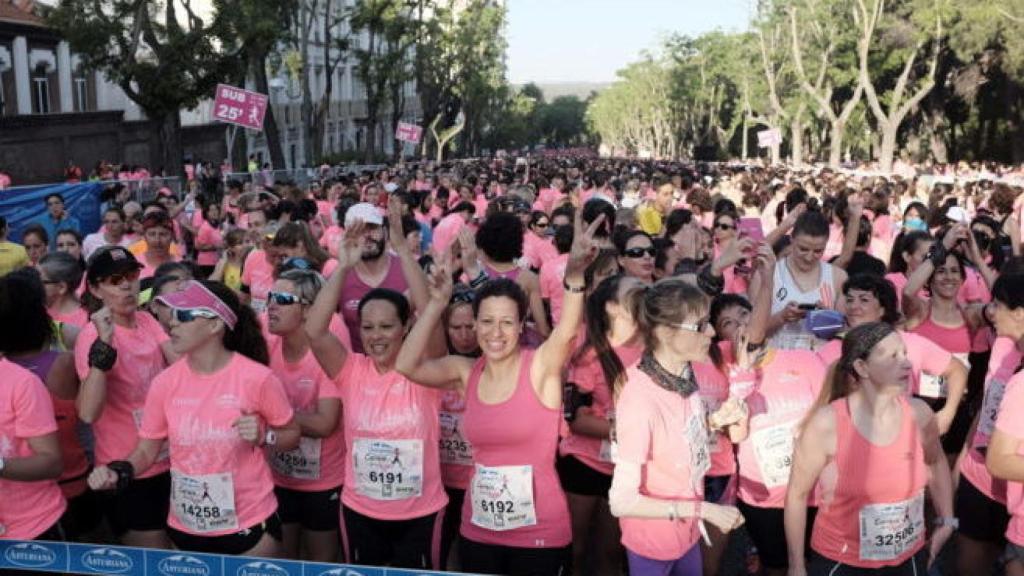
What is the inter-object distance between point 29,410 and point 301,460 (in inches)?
48.7

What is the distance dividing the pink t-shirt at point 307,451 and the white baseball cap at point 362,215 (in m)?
0.68

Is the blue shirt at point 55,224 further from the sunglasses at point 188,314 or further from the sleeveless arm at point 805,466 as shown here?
the sleeveless arm at point 805,466

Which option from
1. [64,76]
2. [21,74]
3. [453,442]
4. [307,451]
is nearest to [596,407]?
[453,442]

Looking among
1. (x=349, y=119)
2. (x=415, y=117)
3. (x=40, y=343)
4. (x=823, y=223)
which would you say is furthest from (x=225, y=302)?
(x=415, y=117)

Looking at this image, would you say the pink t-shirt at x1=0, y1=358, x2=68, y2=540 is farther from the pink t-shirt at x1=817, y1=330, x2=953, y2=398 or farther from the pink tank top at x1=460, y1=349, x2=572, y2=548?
the pink t-shirt at x1=817, y1=330, x2=953, y2=398

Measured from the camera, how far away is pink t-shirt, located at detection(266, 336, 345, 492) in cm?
461

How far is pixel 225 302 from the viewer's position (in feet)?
13.6

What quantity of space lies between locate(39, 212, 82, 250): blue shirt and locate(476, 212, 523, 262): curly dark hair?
27.7 ft

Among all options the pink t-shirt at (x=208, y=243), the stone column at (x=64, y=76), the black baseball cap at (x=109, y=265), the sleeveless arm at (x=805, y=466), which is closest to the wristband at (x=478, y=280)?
the black baseball cap at (x=109, y=265)

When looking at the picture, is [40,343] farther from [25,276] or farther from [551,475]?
[551,475]

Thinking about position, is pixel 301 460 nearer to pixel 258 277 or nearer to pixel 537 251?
pixel 258 277

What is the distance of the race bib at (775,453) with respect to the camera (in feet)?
14.8

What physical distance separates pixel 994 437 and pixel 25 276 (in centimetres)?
387

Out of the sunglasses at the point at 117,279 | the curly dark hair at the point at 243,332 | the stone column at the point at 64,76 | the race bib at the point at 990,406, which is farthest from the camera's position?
the stone column at the point at 64,76
